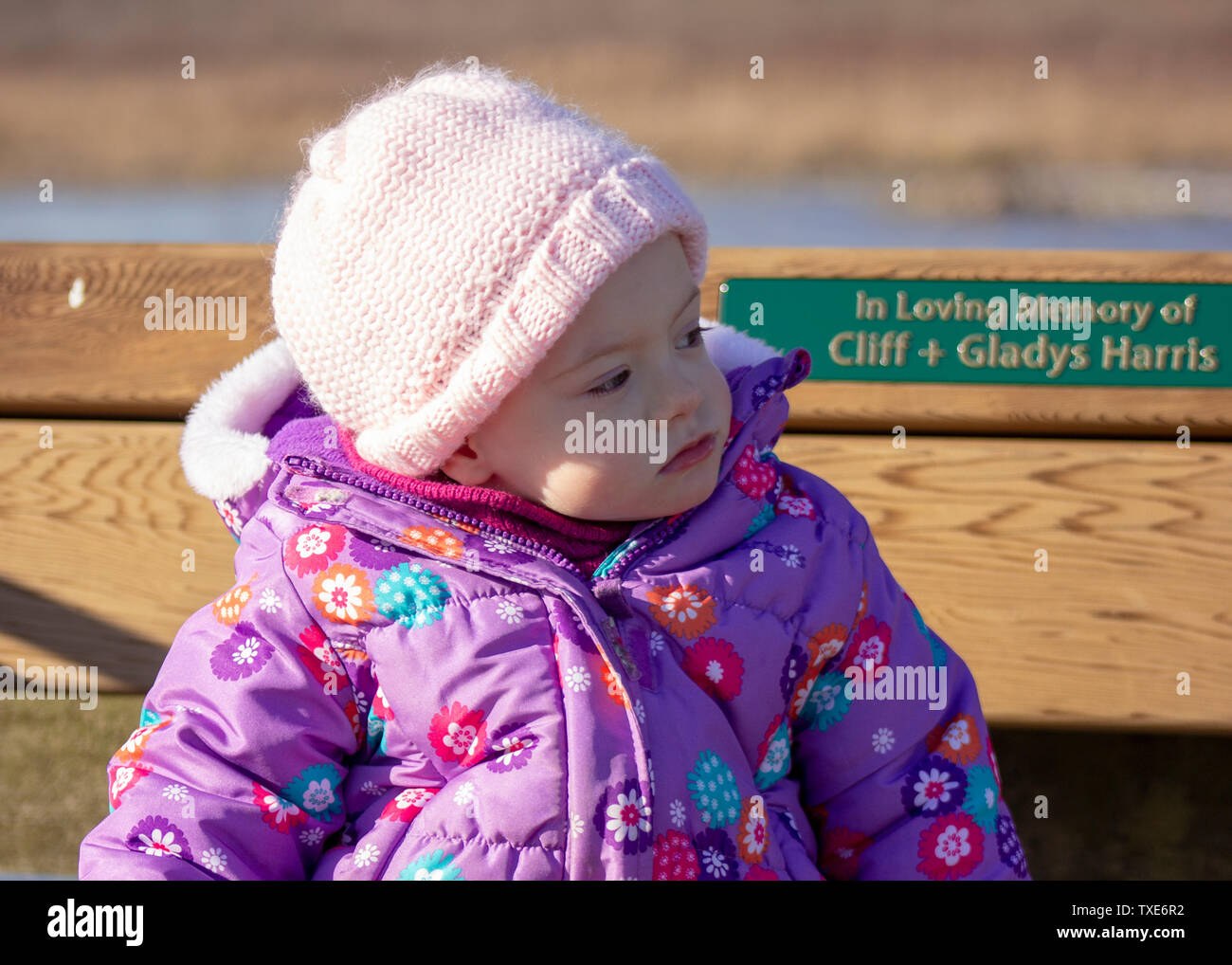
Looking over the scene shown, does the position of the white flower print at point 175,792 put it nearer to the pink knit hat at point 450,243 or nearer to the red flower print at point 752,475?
the pink knit hat at point 450,243

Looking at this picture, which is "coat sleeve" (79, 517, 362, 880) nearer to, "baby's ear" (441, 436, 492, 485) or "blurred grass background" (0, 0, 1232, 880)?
"baby's ear" (441, 436, 492, 485)

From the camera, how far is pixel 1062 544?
178 centimetres

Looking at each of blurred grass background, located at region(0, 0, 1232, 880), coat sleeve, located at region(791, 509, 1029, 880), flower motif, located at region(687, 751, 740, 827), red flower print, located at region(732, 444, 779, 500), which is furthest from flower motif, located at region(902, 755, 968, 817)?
blurred grass background, located at region(0, 0, 1232, 880)

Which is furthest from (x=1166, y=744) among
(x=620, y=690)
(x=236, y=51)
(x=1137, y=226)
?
(x=236, y=51)

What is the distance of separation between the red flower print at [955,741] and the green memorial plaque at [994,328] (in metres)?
0.62

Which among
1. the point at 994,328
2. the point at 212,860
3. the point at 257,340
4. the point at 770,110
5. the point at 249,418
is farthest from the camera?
the point at 770,110

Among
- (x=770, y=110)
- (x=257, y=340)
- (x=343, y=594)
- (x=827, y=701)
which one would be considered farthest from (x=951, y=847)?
(x=770, y=110)

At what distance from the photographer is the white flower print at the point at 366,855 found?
3.78ft

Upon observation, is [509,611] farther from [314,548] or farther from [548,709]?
[314,548]

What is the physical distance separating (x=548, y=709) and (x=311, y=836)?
0.26 metres

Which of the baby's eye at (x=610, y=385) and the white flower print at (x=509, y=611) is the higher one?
the baby's eye at (x=610, y=385)

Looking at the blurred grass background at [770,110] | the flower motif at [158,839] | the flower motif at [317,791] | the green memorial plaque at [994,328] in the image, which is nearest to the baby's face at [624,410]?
the flower motif at [317,791]

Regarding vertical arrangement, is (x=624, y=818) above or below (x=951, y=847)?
above

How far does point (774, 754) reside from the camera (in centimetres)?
126
